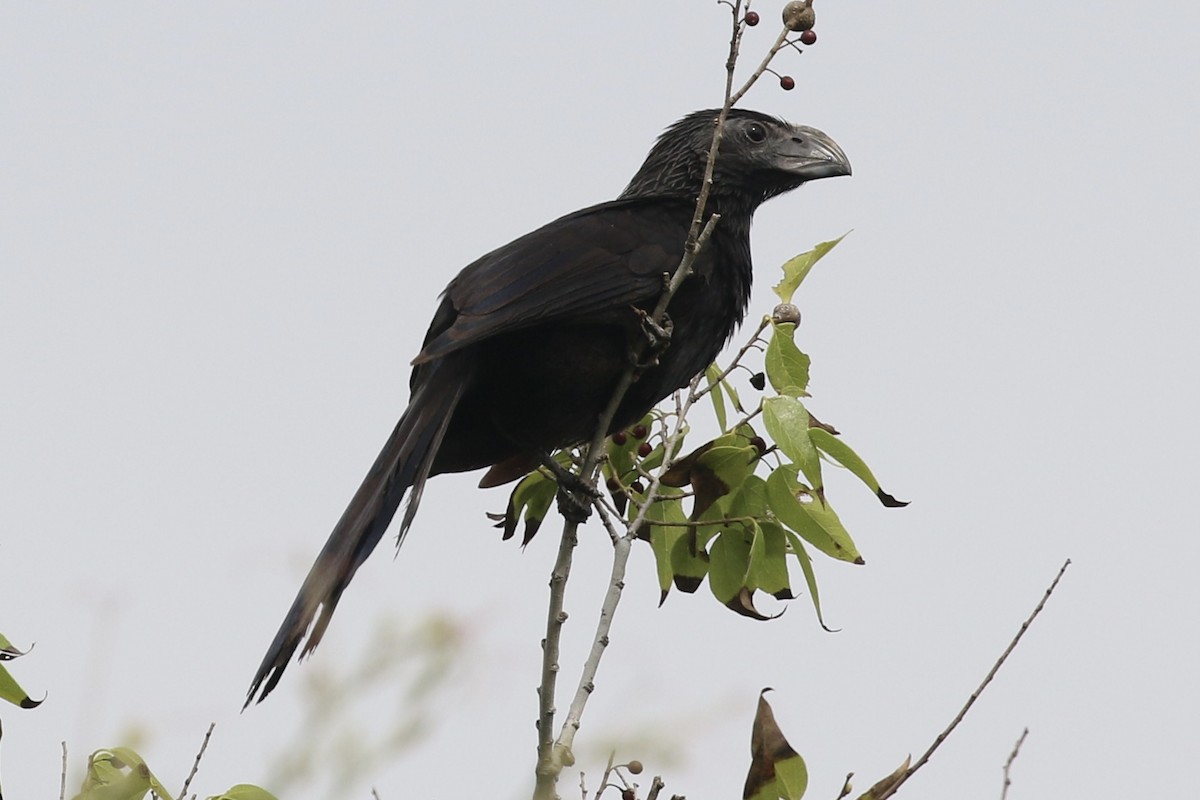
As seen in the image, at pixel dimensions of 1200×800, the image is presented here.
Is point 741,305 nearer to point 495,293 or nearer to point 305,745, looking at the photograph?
point 495,293

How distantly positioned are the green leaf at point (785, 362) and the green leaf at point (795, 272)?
200 mm

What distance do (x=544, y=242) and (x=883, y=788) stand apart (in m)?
2.10

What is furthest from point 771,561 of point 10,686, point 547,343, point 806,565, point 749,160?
point 749,160

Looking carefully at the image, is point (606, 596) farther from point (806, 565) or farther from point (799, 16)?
point (799, 16)

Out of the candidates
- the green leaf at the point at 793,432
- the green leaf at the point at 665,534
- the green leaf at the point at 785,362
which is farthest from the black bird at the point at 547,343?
the green leaf at the point at 793,432

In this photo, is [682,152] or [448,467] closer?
[448,467]

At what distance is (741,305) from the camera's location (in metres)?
4.58

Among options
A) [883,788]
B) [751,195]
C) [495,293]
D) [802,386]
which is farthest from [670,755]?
[751,195]

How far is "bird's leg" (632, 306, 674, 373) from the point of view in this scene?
4047 mm

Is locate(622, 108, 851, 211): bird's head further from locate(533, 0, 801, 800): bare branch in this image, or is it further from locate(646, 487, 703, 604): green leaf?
locate(646, 487, 703, 604): green leaf

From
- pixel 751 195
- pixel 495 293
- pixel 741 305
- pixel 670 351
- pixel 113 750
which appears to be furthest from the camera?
pixel 751 195

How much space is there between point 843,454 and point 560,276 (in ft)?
4.11

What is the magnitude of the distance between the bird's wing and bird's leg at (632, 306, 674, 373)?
8 cm

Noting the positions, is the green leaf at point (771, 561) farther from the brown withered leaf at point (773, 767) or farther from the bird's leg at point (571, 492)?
the brown withered leaf at point (773, 767)
